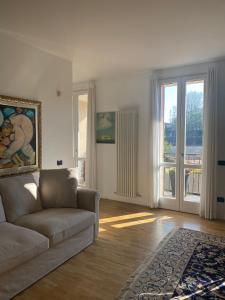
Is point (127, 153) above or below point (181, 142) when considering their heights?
below

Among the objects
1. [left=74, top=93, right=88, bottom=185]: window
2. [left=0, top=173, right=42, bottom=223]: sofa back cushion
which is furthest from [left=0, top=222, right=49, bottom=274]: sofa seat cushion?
[left=74, top=93, right=88, bottom=185]: window

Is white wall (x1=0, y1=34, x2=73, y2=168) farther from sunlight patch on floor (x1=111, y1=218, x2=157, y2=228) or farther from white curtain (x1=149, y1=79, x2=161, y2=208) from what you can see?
white curtain (x1=149, y1=79, x2=161, y2=208)

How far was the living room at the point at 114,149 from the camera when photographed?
2254 millimetres

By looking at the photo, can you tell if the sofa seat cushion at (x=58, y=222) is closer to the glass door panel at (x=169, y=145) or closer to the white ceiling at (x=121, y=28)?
the glass door panel at (x=169, y=145)

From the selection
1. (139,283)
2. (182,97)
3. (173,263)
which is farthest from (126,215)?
(182,97)

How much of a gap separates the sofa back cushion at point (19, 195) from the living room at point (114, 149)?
0.6 inches

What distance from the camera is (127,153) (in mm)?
4762

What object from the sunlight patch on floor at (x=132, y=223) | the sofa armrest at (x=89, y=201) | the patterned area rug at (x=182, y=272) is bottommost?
the patterned area rug at (x=182, y=272)

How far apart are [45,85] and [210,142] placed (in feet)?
9.09

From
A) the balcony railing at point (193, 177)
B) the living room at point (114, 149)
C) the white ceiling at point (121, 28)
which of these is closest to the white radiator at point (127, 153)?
the living room at point (114, 149)

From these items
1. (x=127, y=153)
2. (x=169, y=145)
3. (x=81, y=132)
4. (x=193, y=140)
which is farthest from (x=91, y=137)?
(x=193, y=140)

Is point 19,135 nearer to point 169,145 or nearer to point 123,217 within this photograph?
point 123,217

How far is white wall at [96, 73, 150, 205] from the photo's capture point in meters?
4.63

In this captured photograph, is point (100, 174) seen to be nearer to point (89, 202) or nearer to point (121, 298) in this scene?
point (89, 202)
